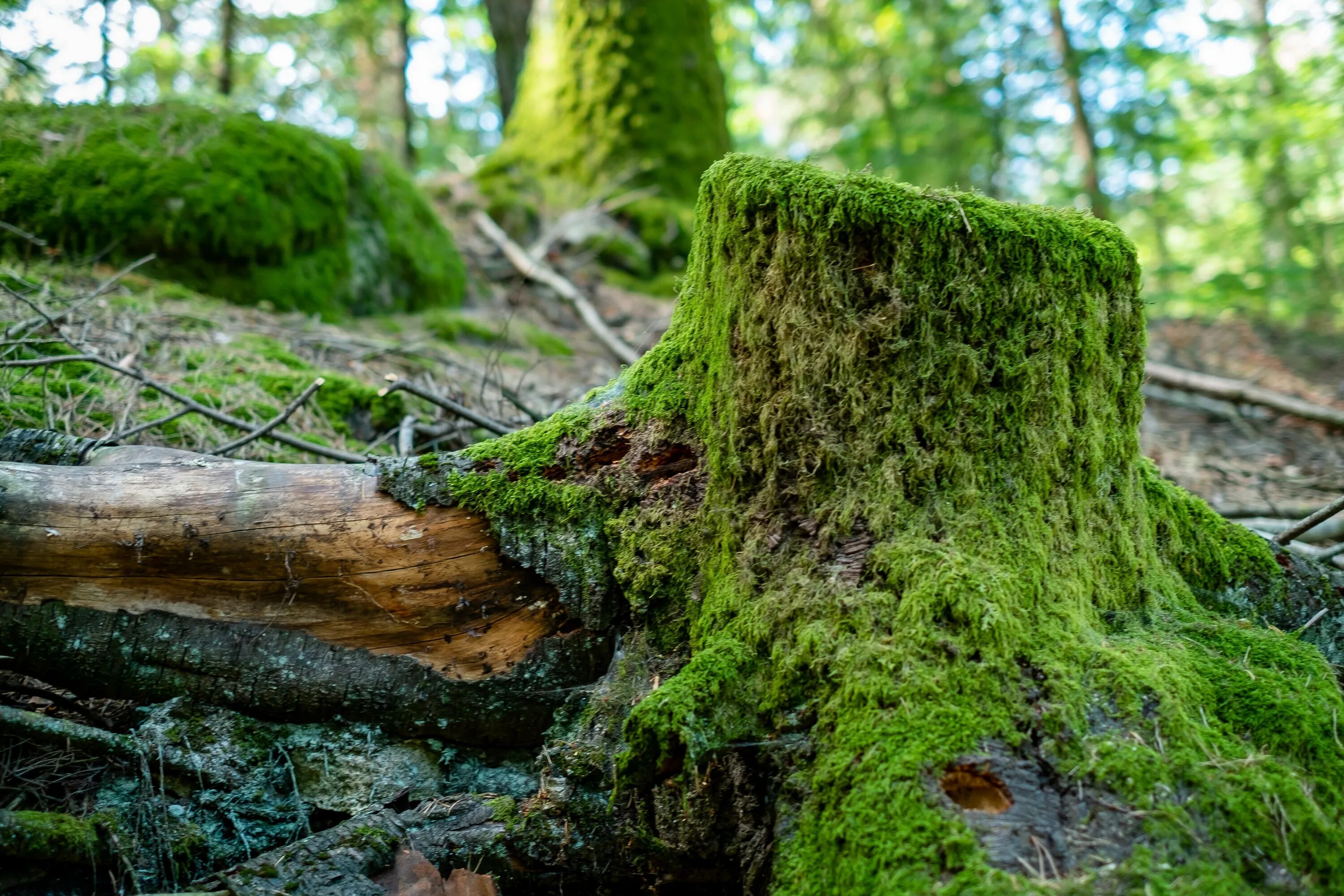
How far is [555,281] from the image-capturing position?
8.23 m

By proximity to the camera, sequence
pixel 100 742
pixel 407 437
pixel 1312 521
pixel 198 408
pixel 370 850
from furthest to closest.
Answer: pixel 407 437
pixel 198 408
pixel 1312 521
pixel 100 742
pixel 370 850

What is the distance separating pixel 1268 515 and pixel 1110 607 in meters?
2.95

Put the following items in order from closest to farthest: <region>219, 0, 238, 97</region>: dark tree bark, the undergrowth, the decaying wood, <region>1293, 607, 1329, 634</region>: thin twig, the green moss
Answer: <region>1293, 607, 1329, 634</region>: thin twig < the decaying wood < the undergrowth < the green moss < <region>219, 0, 238, 97</region>: dark tree bark

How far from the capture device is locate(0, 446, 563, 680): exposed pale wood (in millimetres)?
2740

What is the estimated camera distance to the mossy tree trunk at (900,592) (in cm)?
187

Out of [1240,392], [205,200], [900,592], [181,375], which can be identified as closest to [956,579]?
[900,592]

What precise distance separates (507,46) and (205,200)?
735cm

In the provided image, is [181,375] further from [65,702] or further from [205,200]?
[65,702]

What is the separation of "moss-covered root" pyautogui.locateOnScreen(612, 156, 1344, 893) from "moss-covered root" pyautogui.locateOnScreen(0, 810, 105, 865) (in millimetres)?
1509

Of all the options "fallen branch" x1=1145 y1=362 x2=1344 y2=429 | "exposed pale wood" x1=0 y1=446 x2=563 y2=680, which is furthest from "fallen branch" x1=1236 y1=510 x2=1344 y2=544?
"exposed pale wood" x1=0 y1=446 x2=563 y2=680

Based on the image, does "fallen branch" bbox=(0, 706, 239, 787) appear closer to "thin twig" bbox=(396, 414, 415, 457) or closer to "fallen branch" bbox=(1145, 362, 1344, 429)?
"thin twig" bbox=(396, 414, 415, 457)

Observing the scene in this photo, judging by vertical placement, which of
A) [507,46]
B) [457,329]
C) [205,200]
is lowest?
[457,329]

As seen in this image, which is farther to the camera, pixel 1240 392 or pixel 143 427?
pixel 1240 392

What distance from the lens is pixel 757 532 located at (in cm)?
247
